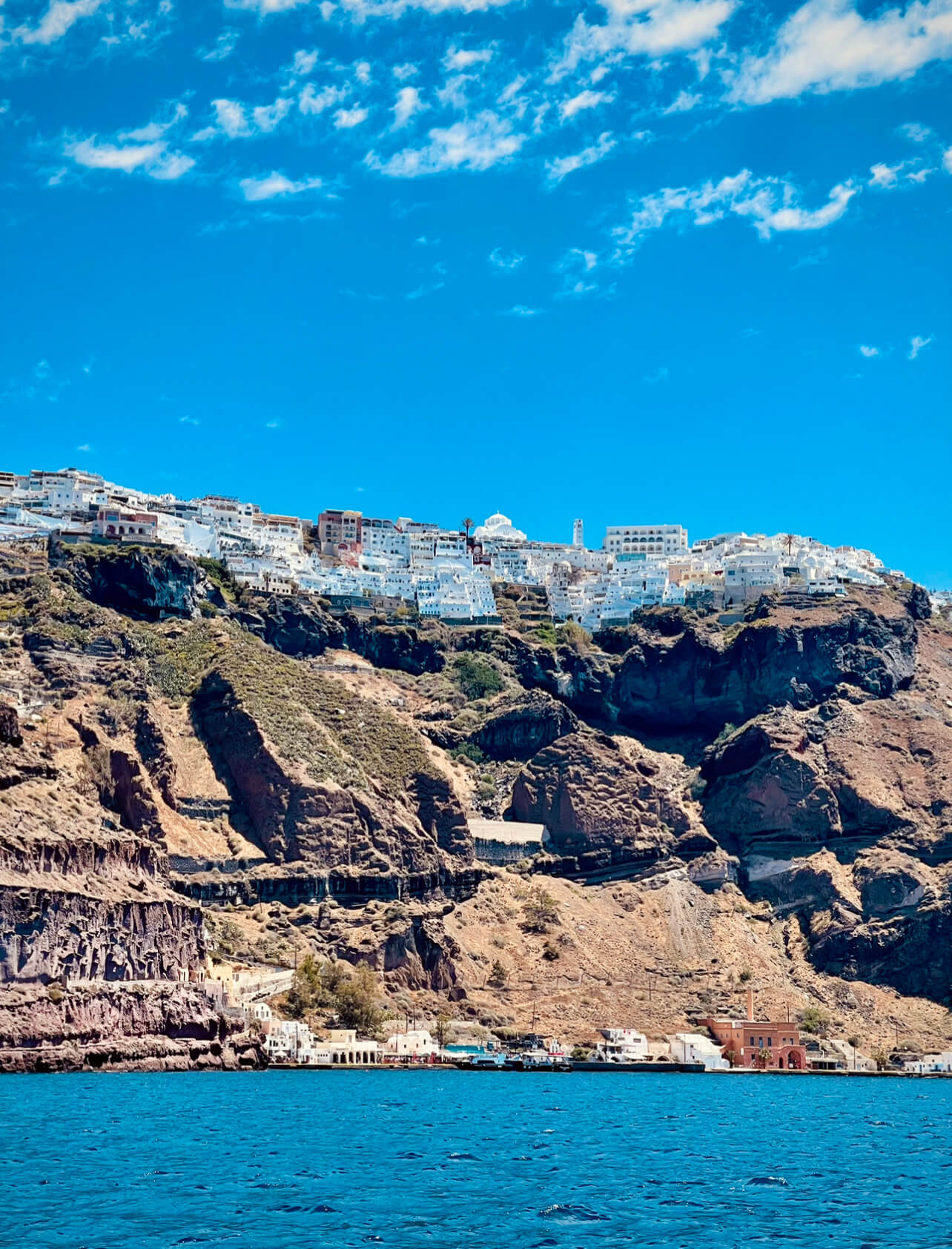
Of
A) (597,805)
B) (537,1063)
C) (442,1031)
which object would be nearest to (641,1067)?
(537,1063)

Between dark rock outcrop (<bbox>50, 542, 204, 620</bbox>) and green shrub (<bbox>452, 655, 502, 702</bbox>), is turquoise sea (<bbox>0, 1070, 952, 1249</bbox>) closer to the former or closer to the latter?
dark rock outcrop (<bbox>50, 542, 204, 620</bbox>)

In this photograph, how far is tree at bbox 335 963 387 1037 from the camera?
125 meters

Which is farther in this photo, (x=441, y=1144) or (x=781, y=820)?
(x=781, y=820)

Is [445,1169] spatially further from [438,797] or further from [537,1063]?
[438,797]

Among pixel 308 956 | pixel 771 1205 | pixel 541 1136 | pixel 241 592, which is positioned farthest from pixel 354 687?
pixel 771 1205

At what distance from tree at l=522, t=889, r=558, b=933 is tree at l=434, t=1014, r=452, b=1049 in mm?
15746

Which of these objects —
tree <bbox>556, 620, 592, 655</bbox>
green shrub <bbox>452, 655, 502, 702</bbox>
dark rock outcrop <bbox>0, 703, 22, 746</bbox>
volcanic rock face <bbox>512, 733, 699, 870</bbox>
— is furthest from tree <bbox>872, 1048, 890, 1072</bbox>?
dark rock outcrop <bbox>0, 703, 22, 746</bbox>

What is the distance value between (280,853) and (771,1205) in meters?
82.2

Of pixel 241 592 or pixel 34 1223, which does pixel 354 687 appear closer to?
pixel 241 592

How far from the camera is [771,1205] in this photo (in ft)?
206

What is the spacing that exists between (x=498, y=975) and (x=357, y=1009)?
18432 mm

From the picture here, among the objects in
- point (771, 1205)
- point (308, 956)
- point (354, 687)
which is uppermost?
point (354, 687)

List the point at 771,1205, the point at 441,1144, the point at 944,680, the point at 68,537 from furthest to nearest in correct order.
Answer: the point at 944,680
the point at 68,537
the point at 441,1144
the point at 771,1205

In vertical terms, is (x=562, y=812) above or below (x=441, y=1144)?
above
